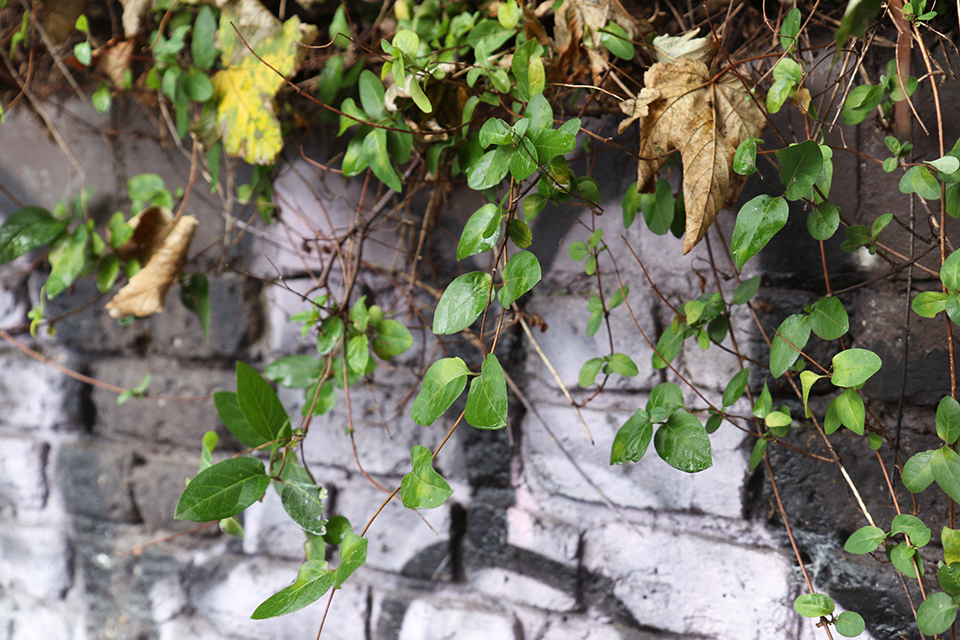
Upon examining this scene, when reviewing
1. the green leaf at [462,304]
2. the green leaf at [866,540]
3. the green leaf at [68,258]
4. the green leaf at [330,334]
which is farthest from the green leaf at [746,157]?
the green leaf at [68,258]

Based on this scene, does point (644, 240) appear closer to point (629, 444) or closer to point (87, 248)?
point (629, 444)

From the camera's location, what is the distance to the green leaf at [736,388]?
64 centimetres

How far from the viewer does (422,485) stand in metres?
0.56

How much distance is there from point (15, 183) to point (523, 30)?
47.7 inches

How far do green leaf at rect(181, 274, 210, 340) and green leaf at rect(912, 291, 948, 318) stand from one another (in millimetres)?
1052

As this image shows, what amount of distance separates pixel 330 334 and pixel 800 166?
584mm

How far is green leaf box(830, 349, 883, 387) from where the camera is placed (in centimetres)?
53

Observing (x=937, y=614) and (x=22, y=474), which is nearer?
(x=937, y=614)

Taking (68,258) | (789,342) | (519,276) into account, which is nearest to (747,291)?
(789,342)

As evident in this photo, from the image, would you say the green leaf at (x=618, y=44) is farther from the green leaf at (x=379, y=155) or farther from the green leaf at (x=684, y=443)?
the green leaf at (x=684, y=443)

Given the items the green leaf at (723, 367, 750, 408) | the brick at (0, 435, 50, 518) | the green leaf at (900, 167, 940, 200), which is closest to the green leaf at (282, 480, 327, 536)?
the green leaf at (723, 367, 750, 408)

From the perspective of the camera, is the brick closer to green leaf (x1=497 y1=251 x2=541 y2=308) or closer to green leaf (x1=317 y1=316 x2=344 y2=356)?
green leaf (x1=317 y1=316 x2=344 y2=356)

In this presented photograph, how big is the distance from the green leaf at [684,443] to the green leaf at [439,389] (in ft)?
0.75

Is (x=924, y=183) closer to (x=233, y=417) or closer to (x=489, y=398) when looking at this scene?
(x=489, y=398)
